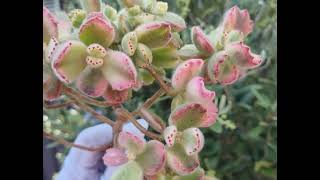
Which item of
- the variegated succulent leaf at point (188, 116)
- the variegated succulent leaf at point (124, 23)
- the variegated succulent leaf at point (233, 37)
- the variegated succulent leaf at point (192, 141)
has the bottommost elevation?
the variegated succulent leaf at point (192, 141)

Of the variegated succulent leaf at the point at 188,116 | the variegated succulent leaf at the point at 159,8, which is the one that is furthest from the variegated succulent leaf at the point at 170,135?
the variegated succulent leaf at the point at 159,8

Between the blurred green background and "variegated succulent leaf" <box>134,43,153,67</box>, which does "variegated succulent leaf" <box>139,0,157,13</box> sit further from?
the blurred green background

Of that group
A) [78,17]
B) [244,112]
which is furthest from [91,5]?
[244,112]

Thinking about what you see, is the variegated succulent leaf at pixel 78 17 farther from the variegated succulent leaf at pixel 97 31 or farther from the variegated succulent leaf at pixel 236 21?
the variegated succulent leaf at pixel 236 21

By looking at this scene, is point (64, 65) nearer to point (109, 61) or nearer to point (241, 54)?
point (109, 61)
